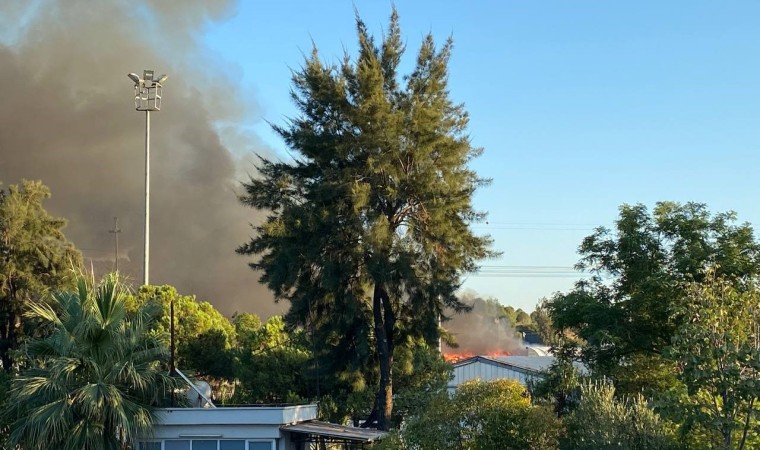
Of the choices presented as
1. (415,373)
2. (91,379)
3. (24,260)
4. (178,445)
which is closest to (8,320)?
(24,260)

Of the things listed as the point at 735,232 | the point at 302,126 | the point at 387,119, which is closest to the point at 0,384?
the point at 302,126

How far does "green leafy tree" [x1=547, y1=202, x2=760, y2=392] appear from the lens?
29328 mm

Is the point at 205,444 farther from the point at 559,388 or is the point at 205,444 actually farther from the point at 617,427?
the point at 559,388

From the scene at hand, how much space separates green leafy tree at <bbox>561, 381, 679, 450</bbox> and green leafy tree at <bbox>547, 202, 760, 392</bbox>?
8.44 meters

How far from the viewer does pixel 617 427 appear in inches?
786

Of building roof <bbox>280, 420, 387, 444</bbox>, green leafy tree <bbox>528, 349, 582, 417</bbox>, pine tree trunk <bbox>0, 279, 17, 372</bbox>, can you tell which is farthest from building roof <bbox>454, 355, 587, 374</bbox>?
pine tree trunk <bbox>0, 279, 17, 372</bbox>

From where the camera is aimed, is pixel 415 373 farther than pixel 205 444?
Yes

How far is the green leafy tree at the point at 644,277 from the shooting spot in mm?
29328

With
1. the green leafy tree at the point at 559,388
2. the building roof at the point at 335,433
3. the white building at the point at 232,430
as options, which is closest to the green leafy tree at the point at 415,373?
the green leafy tree at the point at 559,388

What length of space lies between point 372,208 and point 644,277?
1127 cm

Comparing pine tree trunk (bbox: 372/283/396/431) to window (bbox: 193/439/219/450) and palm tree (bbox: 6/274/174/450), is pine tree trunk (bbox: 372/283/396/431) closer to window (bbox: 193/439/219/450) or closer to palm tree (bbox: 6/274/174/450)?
window (bbox: 193/439/219/450)

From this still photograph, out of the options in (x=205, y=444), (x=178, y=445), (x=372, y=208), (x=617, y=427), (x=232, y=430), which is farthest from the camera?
(x=372, y=208)

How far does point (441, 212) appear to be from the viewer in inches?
1312

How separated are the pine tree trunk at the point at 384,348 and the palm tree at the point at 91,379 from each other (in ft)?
34.6
